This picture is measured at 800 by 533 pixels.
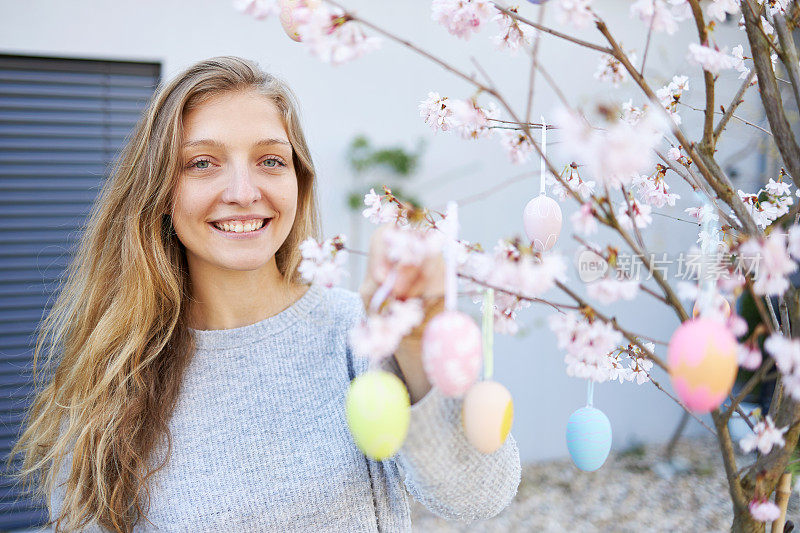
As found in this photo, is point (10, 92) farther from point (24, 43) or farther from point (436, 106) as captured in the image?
point (436, 106)

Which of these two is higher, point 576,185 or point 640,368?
point 576,185

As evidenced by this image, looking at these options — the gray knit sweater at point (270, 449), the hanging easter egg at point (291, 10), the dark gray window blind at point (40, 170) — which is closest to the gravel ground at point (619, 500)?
the dark gray window blind at point (40, 170)

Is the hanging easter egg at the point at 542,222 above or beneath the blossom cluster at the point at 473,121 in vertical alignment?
beneath

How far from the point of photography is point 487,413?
25.0 inches

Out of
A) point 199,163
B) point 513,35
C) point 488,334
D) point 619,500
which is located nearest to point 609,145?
point 488,334

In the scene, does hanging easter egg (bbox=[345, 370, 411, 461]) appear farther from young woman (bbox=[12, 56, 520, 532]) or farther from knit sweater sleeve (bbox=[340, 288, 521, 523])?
young woman (bbox=[12, 56, 520, 532])

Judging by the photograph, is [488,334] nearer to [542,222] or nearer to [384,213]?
[384,213]

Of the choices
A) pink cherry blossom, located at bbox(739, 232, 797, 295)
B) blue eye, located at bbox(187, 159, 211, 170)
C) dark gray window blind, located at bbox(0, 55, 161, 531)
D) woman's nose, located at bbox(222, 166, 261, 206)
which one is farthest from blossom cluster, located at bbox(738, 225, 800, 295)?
dark gray window blind, located at bbox(0, 55, 161, 531)

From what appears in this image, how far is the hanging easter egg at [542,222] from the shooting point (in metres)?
0.89

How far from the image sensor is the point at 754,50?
0.65 meters

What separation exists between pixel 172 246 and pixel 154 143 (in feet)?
0.77

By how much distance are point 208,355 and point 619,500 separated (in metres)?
2.72

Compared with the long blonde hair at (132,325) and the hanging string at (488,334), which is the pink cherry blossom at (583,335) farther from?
the long blonde hair at (132,325)

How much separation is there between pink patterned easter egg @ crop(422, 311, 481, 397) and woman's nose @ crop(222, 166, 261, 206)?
2.32 ft
